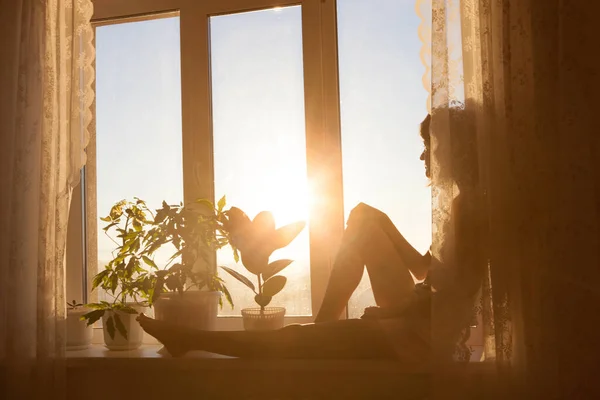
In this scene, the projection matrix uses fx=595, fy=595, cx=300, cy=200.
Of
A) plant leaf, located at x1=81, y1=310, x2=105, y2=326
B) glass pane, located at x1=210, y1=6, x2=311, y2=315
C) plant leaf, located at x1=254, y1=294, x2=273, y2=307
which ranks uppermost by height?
glass pane, located at x1=210, y1=6, x2=311, y2=315

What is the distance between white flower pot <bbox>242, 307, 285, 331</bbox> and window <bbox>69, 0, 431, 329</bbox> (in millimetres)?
204

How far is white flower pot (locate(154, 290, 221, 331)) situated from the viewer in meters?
2.04

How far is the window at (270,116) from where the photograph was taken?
2236 millimetres

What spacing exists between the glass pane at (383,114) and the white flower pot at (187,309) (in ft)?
1.74

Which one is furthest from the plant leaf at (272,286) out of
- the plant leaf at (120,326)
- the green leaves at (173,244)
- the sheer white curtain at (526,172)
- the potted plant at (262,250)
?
the sheer white curtain at (526,172)

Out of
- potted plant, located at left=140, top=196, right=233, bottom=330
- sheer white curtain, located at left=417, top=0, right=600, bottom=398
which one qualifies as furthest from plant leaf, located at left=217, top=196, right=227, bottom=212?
sheer white curtain, located at left=417, top=0, right=600, bottom=398

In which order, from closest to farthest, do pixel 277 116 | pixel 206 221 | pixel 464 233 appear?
pixel 464 233 → pixel 206 221 → pixel 277 116

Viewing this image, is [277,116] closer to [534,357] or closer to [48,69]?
[48,69]

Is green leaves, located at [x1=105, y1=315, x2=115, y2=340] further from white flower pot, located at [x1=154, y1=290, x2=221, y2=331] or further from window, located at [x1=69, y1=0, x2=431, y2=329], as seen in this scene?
window, located at [x1=69, y1=0, x2=431, y2=329]

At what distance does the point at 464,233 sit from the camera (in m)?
1.65

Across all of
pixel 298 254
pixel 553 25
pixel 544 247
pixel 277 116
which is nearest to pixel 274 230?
pixel 298 254

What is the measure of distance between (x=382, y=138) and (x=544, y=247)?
836 mm

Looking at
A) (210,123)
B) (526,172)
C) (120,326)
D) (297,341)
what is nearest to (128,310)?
(120,326)

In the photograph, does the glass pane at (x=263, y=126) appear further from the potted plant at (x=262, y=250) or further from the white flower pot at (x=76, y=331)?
the white flower pot at (x=76, y=331)
